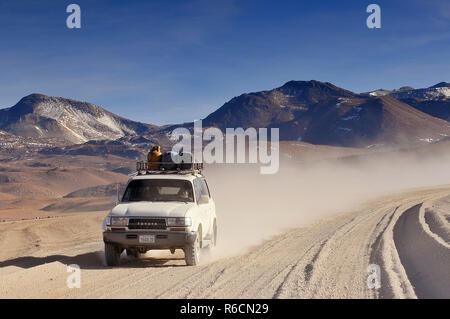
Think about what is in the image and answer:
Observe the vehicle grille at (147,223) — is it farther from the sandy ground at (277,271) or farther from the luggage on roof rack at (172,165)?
the luggage on roof rack at (172,165)

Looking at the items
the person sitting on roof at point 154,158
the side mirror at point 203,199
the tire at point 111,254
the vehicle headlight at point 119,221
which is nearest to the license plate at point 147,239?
the vehicle headlight at point 119,221

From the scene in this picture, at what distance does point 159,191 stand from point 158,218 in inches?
56.3

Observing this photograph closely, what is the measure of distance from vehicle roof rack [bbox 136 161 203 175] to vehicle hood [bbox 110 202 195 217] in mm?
1370

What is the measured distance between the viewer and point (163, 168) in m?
13.6

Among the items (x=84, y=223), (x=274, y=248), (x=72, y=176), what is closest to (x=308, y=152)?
(x=72, y=176)

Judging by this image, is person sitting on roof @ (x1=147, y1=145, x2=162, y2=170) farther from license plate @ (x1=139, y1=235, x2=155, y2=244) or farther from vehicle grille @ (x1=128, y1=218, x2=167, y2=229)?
license plate @ (x1=139, y1=235, x2=155, y2=244)

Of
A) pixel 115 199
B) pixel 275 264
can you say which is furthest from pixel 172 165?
pixel 275 264

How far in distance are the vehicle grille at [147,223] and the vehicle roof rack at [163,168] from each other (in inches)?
80.9

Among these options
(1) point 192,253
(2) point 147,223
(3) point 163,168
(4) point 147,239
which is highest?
(3) point 163,168

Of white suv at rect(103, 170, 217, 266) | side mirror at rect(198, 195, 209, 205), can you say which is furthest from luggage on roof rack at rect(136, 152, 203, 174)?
side mirror at rect(198, 195, 209, 205)

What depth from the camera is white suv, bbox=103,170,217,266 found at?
35.3 feet

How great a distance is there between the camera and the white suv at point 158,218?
1077 cm

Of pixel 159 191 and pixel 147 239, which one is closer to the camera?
pixel 147 239

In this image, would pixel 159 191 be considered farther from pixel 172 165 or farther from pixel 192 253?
pixel 192 253
